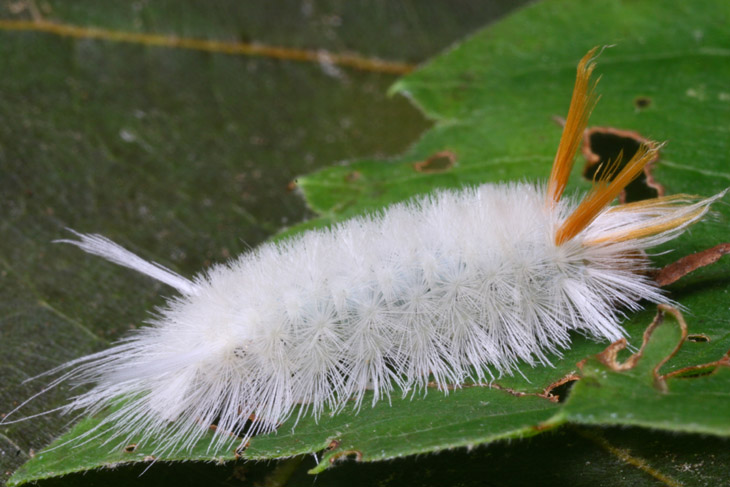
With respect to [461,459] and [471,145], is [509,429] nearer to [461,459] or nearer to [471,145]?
[461,459]

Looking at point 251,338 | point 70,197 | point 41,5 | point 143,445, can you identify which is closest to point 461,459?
point 251,338

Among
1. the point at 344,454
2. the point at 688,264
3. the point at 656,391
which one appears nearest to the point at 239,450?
the point at 344,454

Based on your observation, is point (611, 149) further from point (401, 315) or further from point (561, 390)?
point (401, 315)

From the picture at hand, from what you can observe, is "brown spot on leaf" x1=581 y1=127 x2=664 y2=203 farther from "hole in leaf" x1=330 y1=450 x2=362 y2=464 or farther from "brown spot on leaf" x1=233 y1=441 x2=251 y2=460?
"brown spot on leaf" x1=233 y1=441 x2=251 y2=460

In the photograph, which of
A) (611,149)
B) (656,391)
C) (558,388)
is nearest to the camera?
(656,391)

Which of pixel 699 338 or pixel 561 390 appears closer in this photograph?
pixel 699 338

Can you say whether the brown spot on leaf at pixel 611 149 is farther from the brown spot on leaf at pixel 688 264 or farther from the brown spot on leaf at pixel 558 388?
the brown spot on leaf at pixel 558 388
